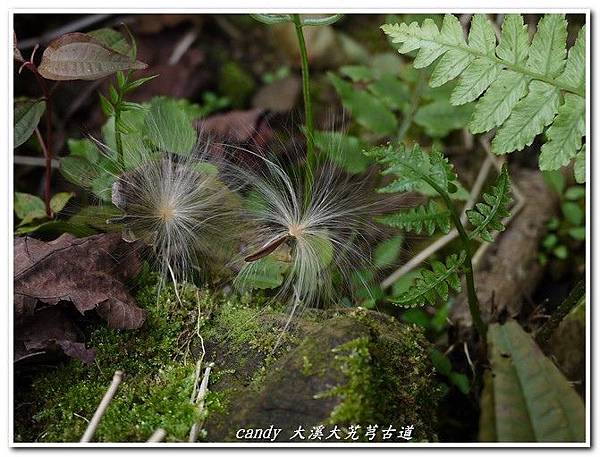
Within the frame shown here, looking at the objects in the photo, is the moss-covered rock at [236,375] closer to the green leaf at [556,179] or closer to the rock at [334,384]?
the rock at [334,384]

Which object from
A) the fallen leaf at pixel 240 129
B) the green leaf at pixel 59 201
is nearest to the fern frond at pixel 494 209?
the fallen leaf at pixel 240 129

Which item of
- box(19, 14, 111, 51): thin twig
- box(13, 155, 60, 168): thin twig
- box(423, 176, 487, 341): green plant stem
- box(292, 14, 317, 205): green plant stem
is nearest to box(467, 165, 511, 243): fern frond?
box(423, 176, 487, 341): green plant stem

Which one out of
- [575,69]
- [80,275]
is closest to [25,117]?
[80,275]

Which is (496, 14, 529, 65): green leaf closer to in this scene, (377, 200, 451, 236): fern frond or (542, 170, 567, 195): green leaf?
(377, 200, 451, 236): fern frond

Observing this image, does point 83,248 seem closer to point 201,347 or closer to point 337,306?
point 201,347
